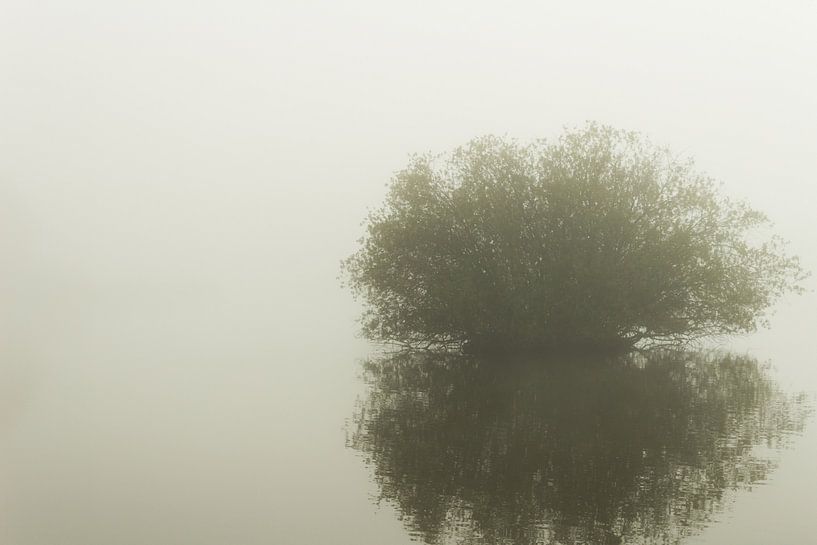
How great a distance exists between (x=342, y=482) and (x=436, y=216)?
27.3m

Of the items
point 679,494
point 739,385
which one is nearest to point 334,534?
point 679,494

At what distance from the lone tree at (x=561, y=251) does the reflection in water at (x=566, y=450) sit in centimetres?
855

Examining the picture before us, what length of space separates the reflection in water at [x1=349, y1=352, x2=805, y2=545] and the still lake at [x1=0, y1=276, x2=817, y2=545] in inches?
2.4

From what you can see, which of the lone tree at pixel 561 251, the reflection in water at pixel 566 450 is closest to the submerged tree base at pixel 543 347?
the lone tree at pixel 561 251

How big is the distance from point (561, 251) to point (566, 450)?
24018 millimetres

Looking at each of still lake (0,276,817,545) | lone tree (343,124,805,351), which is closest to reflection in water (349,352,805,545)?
still lake (0,276,817,545)

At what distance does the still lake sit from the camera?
41.9 feet

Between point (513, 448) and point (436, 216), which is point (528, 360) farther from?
point (513, 448)

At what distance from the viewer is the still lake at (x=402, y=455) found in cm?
1276

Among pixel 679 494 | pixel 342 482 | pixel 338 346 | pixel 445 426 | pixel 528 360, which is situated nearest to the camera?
pixel 679 494

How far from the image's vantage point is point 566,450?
18.2 metres

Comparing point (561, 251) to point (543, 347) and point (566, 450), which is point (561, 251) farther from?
point (566, 450)

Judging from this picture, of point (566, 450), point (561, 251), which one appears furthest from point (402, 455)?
point (561, 251)

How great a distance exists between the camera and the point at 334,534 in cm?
1240
